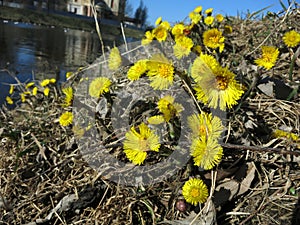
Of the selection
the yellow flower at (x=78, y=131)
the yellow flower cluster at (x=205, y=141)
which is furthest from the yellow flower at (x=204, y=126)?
the yellow flower at (x=78, y=131)

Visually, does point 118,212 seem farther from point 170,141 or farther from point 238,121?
point 238,121

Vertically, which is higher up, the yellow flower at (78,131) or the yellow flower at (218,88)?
the yellow flower at (218,88)

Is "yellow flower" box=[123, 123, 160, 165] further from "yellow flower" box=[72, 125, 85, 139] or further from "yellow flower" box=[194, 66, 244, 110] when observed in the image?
"yellow flower" box=[72, 125, 85, 139]

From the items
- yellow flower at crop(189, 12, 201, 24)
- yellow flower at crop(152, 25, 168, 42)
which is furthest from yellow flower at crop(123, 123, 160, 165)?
yellow flower at crop(189, 12, 201, 24)

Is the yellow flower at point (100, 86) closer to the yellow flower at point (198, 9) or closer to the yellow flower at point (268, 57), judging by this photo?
the yellow flower at point (268, 57)

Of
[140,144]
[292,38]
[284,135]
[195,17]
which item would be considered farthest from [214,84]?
[195,17]

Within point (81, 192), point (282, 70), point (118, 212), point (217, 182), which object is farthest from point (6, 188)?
point (282, 70)
